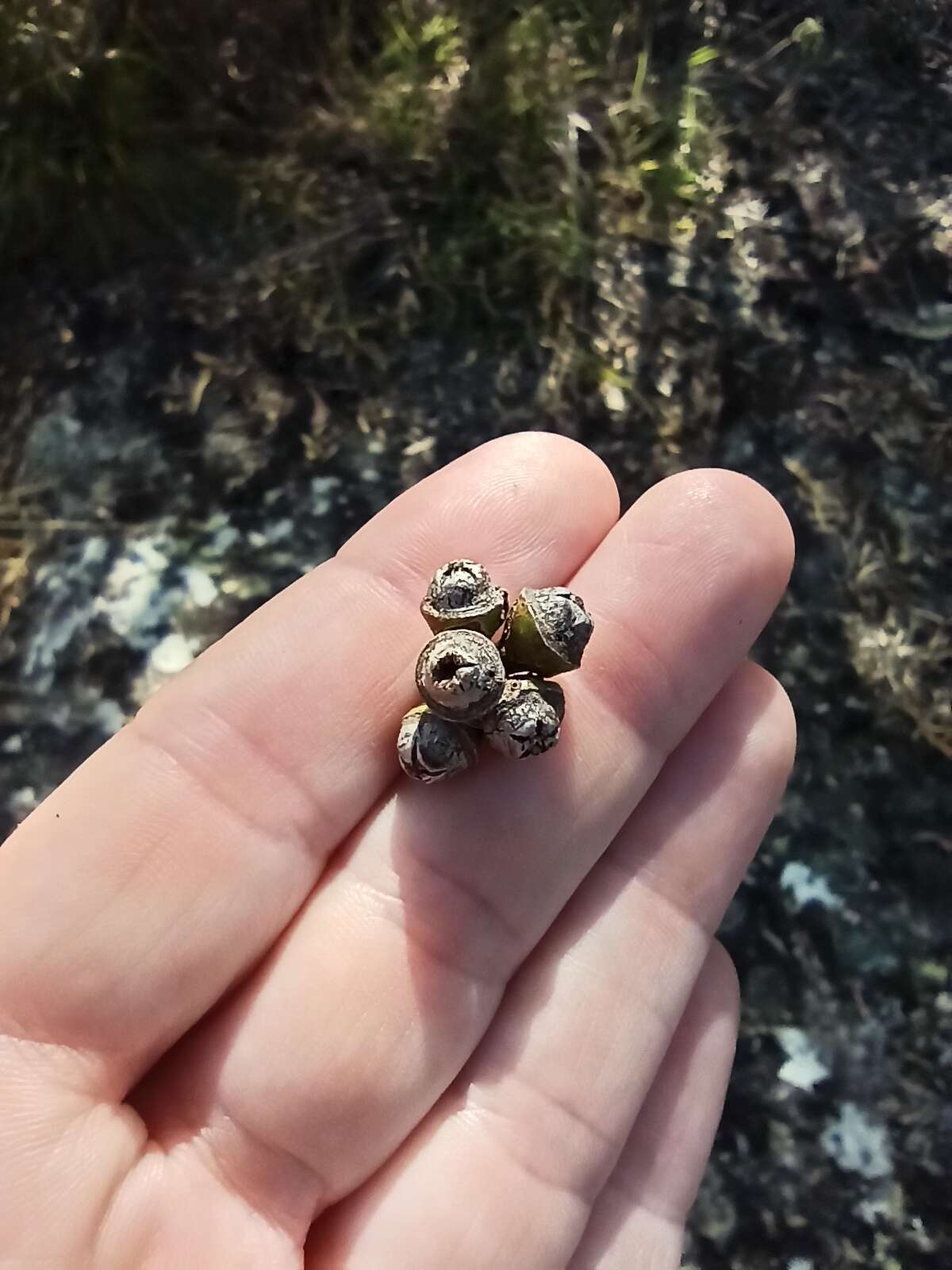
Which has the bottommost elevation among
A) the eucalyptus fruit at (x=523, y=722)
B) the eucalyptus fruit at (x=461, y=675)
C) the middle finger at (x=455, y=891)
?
the middle finger at (x=455, y=891)

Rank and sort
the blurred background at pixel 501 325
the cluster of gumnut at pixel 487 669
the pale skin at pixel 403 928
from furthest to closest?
the blurred background at pixel 501 325 < the cluster of gumnut at pixel 487 669 < the pale skin at pixel 403 928

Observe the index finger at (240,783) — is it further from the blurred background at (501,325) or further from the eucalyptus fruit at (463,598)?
the blurred background at (501,325)

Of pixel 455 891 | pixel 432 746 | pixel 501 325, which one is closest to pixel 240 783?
pixel 432 746

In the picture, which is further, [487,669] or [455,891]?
[455,891]

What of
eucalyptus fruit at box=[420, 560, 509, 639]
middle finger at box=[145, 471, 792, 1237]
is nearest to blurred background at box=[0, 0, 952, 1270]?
middle finger at box=[145, 471, 792, 1237]

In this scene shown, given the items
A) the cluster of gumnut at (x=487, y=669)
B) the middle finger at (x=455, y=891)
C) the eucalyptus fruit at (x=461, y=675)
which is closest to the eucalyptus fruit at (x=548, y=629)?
the cluster of gumnut at (x=487, y=669)

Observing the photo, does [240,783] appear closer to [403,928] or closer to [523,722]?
[403,928]

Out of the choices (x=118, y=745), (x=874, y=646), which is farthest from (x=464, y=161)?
(x=118, y=745)
